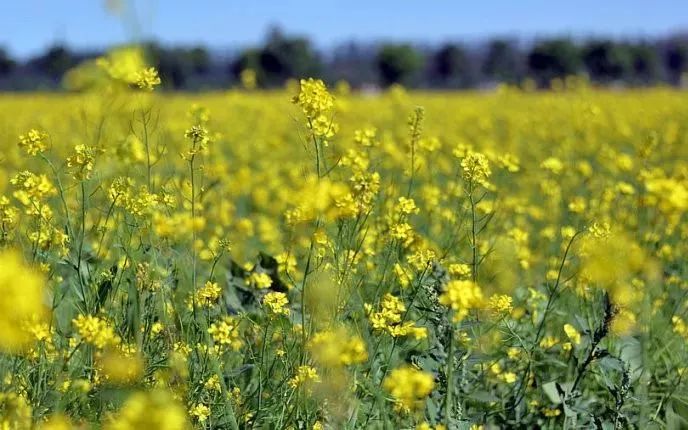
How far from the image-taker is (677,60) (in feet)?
168

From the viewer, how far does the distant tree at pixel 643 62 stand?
44094 mm

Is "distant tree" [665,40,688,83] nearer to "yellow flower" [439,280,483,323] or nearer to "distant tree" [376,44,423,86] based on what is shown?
"distant tree" [376,44,423,86]

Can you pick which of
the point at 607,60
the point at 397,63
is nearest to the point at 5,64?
the point at 397,63

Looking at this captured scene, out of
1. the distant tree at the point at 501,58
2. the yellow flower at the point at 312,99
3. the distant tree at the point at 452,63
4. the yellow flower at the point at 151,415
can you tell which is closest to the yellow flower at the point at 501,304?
the yellow flower at the point at 312,99

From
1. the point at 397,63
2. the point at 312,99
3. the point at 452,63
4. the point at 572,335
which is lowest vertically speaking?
the point at 452,63

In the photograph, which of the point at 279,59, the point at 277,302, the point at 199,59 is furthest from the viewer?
the point at 199,59

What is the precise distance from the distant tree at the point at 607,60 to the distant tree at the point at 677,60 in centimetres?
459

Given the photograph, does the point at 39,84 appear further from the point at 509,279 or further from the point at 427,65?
the point at 427,65

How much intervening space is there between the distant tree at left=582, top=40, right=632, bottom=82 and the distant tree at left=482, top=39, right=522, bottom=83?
16.9 ft

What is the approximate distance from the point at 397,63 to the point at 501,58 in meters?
10.3

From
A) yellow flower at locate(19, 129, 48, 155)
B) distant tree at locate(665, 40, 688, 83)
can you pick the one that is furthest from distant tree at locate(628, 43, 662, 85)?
yellow flower at locate(19, 129, 48, 155)

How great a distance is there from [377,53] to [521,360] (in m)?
48.0

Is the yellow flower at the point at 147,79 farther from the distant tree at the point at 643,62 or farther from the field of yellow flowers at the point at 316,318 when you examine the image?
the distant tree at the point at 643,62

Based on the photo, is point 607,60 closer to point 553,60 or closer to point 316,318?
point 553,60
